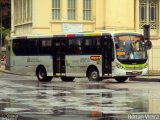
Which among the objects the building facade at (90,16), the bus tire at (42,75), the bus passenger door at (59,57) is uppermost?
the building facade at (90,16)

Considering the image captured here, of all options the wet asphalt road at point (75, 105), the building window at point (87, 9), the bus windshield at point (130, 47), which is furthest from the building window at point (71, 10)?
the wet asphalt road at point (75, 105)

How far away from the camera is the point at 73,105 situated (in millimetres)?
18953

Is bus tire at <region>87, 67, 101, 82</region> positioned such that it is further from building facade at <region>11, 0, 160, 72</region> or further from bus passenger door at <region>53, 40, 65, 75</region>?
building facade at <region>11, 0, 160, 72</region>

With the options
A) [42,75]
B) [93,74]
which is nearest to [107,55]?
[93,74]

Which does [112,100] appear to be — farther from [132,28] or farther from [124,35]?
[132,28]

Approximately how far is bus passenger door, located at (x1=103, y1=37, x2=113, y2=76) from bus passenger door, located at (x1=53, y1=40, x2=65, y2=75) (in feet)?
10.2

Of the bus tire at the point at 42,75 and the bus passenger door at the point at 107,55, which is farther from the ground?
the bus passenger door at the point at 107,55

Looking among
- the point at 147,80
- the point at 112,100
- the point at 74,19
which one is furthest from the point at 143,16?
the point at 112,100

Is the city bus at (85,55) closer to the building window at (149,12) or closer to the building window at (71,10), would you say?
the building window at (71,10)

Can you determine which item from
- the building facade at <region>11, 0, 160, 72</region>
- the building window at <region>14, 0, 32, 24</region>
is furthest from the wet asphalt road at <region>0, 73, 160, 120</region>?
the building window at <region>14, 0, 32, 24</region>

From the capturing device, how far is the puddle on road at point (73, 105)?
15969 millimetres

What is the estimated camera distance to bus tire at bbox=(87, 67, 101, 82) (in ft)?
116

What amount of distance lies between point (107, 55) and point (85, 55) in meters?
1.62

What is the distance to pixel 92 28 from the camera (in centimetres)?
5275
